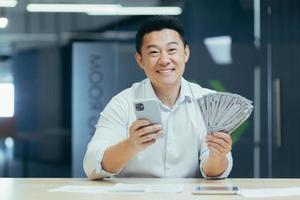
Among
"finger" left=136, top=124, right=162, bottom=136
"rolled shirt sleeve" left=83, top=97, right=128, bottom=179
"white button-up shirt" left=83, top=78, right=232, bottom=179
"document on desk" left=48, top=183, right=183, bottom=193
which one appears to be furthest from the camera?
"white button-up shirt" left=83, top=78, right=232, bottom=179

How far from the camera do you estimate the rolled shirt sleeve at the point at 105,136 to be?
6.64 ft

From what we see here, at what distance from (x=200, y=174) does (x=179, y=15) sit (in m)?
2.74

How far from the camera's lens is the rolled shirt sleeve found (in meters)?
2.03

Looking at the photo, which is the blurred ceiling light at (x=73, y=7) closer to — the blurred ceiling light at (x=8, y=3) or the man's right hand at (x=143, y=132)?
the blurred ceiling light at (x=8, y=3)

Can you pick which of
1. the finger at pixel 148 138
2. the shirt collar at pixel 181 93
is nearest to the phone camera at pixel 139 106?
Result: the finger at pixel 148 138

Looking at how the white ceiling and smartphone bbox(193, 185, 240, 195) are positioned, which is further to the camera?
the white ceiling

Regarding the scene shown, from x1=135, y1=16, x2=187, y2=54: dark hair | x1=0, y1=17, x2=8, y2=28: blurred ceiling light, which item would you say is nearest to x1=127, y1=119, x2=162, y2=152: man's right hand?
x1=135, y1=16, x2=187, y2=54: dark hair

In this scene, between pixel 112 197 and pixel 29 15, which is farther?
pixel 29 15

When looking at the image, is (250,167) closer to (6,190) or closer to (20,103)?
(20,103)

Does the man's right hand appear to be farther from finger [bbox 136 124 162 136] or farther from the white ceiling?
the white ceiling

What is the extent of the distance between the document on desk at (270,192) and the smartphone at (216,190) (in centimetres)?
3

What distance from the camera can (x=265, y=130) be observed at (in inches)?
184

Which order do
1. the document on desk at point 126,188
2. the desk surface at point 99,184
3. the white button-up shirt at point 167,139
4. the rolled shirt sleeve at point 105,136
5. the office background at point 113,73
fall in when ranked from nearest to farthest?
the desk surface at point 99,184, the document on desk at point 126,188, the rolled shirt sleeve at point 105,136, the white button-up shirt at point 167,139, the office background at point 113,73

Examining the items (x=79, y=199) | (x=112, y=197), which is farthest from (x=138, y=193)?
(x=79, y=199)
